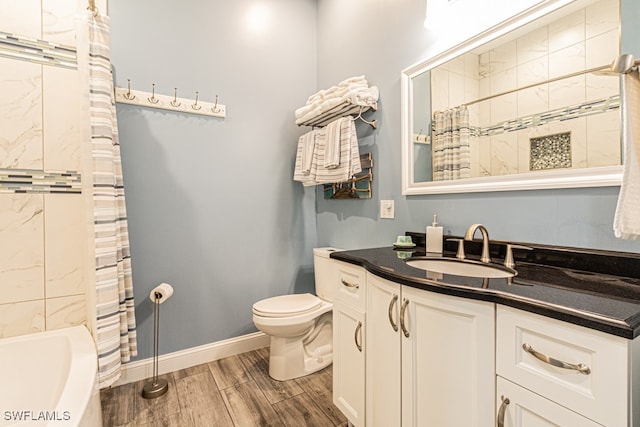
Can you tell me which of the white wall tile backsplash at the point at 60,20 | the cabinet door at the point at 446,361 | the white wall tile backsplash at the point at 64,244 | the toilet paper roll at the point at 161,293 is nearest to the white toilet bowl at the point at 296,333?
the toilet paper roll at the point at 161,293

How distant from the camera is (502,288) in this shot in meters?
0.81

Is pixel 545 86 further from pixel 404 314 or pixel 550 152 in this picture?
pixel 404 314

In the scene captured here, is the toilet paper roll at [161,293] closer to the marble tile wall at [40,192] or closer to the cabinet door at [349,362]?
the marble tile wall at [40,192]

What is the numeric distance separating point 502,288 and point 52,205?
2068 millimetres

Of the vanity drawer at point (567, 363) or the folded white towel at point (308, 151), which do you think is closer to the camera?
the vanity drawer at point (567, 363)

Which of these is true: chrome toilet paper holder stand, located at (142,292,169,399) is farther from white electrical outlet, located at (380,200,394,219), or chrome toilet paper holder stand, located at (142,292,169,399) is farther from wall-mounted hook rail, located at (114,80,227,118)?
white electrical outlet, located at (380,200,394,219)

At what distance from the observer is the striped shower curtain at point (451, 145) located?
1.44 m

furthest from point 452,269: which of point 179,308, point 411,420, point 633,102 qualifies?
point 179,308

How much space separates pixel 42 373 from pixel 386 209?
193cm

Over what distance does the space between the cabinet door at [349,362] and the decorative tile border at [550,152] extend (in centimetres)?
94

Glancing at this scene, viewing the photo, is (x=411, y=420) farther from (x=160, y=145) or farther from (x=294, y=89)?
(x=294, y=89)

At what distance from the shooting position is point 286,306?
6.28 feet

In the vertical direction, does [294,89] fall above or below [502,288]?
above

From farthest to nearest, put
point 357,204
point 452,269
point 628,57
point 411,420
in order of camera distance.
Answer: point 357,204 → point 452,269 → point 411,420 → point 628,57
